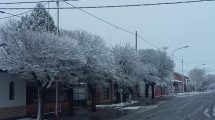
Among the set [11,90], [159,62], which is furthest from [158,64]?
[11,90]

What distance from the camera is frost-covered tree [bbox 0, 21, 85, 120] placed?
28359 millimetres

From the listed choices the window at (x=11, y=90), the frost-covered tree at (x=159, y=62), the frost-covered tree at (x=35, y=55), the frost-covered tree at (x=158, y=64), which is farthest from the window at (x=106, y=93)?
the frost-covered tree at (x=35, y=55)

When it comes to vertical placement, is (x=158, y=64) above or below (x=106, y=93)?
above

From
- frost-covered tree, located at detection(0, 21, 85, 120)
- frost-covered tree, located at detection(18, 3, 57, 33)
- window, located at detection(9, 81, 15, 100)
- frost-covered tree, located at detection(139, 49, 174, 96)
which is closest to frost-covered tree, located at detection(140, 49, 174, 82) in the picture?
frost-covered tree, located at detection(139, 49, 174, 96)

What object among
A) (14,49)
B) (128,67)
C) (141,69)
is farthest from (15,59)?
(141,69)

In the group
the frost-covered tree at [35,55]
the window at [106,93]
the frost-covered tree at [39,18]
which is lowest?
the window at [106,93]

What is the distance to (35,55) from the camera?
28391 mm

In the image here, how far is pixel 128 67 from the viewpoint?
2130 inches

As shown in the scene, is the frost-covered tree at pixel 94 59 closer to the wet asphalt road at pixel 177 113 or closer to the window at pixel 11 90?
the wet asphalt road at pixel 177 113

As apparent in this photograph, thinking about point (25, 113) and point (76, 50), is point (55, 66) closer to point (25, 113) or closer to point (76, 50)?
point (76, 50)

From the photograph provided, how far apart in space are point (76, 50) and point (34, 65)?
4.31 m

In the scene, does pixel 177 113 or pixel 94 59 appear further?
pixel 94 59

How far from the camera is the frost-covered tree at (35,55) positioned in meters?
28.4

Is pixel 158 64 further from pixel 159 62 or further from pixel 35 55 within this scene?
pixel 35 55
